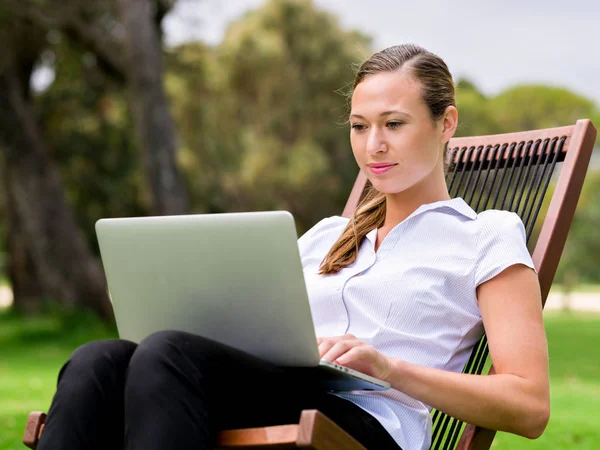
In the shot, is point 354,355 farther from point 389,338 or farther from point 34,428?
point 34,428

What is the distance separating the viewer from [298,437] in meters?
1.83

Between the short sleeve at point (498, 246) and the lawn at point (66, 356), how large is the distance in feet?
9.14

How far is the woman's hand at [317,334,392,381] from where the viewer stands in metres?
1.97

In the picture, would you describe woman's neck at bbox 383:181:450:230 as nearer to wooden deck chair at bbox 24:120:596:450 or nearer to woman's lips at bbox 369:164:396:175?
woman's lips at bbox 369:164:396:175

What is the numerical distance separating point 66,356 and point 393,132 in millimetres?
9298

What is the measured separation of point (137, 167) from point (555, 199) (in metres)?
14.6

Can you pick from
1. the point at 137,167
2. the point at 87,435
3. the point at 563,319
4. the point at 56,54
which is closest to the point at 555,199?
the point at 87,435

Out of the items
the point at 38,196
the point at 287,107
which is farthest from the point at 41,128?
the point at 287,107

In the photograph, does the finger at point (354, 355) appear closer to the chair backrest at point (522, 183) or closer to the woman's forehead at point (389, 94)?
the chair backrest at point (522, 183)

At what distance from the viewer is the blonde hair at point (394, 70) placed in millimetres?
2396

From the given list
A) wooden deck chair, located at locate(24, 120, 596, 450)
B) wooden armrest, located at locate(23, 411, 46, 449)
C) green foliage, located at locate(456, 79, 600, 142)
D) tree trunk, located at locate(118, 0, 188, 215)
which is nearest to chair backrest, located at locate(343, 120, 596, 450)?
wooden deck chair, located at locate(24, 120, 596, 450)

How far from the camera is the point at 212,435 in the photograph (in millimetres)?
1955

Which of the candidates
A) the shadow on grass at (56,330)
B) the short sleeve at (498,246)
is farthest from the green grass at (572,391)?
the shadow on grass at (56,330)

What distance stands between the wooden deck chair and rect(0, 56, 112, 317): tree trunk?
11.0 m
